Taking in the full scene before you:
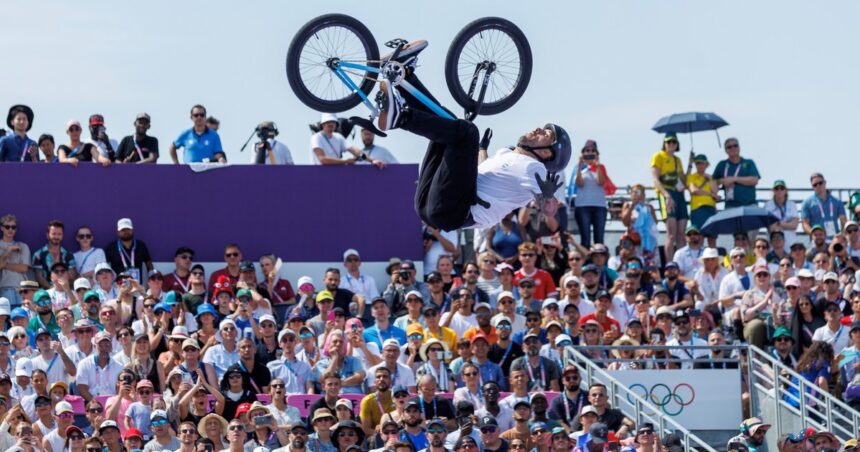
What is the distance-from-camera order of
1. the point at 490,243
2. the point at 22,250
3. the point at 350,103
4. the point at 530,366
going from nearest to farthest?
1. the point at 350,103
2. the point at 530,366
3. the point at 22,250
4. the point at 490,243

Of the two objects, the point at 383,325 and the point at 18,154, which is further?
the point at 18,154

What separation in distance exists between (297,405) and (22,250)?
5.03 meters

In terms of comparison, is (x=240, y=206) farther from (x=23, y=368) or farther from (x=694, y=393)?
(x=694, y=393)

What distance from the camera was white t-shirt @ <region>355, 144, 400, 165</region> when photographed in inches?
898

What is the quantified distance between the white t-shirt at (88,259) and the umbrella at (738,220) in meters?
8.40

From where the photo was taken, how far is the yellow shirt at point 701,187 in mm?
24062

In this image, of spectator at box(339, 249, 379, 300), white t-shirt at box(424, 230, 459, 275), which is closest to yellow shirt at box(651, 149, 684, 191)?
white t-shirt at box(424, 230, 459, 275)

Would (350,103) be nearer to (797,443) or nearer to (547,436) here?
(547,436)

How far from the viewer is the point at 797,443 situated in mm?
17234

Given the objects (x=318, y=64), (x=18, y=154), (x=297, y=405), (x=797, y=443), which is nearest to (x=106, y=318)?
(x=297, y=405)

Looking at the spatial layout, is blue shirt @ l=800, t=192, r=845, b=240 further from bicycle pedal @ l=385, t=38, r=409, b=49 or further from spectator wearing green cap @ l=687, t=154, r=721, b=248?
bicycle pedal @ l=385, t=38, r=409, b=49

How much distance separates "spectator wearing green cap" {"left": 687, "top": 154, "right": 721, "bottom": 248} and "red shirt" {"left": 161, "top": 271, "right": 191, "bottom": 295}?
7643mm

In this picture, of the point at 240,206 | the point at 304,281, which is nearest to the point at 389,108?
the point at 304,281

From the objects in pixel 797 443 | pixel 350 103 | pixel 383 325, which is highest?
pixel 350 103
